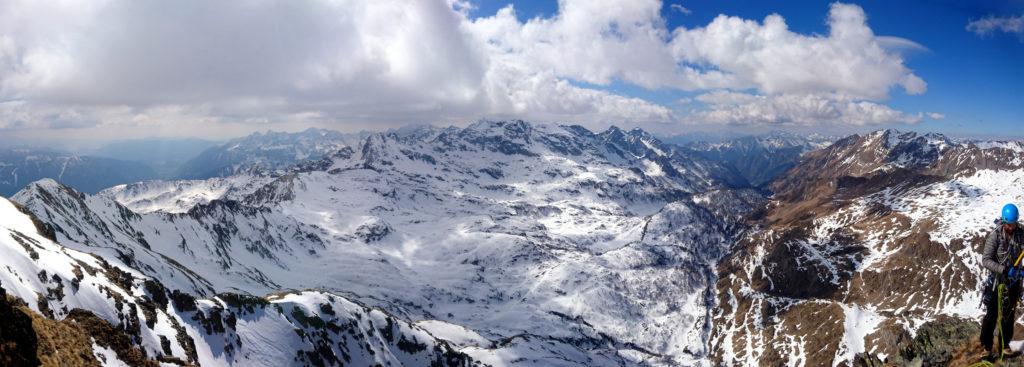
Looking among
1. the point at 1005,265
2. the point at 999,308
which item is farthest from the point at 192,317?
the point at 1005,265

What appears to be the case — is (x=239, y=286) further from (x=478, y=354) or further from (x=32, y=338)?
(x=32, y=338)

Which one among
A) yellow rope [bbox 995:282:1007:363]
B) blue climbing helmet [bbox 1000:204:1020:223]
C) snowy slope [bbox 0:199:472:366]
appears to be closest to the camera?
blue climbing helmet [bbox 1000:204:1020:223]

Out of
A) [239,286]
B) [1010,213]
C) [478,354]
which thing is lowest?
[478,354]

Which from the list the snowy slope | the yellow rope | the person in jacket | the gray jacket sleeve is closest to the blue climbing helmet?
the person in jacket

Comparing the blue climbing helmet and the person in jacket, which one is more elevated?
the blue climbing helmet

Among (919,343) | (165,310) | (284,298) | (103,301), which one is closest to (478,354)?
(284,298)

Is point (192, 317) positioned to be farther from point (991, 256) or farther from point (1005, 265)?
point (1005, 265)

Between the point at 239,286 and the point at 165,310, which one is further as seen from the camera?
the point at 239,286

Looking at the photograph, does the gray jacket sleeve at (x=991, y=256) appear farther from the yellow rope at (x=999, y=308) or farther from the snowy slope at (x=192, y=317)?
the snowy slope at (x=192, y=317)

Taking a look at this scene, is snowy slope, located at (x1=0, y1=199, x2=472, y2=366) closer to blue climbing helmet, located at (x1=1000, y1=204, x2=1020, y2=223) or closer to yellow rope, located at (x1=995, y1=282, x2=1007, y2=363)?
yellow rope, located at (x1=995, y1=282, x2=1007, y2=363)
